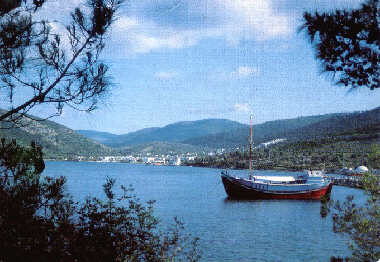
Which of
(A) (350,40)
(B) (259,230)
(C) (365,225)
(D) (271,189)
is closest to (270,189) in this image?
(D) (271,189)

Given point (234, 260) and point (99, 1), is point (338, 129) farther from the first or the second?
point (99, 1)

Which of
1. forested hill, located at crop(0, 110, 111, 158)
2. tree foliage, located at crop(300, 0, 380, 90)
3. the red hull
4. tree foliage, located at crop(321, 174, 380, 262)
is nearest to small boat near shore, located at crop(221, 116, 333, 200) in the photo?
the red hull

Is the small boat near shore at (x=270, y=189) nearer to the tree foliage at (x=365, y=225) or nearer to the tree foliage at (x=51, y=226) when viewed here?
the tree foliage at (x=365, y=225)

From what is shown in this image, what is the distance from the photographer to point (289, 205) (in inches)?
1635

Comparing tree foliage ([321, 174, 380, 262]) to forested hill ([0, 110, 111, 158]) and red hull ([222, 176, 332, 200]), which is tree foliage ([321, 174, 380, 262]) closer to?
red hull ([222, 176, 332, 200])

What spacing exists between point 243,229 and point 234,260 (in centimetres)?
949

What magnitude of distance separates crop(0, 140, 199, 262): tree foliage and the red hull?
1621 inches

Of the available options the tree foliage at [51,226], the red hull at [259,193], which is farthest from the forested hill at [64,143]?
the tree foliage at [51,226]

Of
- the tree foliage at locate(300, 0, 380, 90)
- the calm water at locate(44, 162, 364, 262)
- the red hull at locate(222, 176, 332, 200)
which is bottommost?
the calm water at locate(44, 162, 364, 262)

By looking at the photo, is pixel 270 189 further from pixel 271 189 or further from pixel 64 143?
pixel 64 143

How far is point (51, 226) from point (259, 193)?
4204 cm

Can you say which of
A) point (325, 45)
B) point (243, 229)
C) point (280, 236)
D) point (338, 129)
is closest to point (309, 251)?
point (280, 236)

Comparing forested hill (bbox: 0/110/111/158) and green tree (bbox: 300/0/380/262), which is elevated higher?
forested hill (bbox: 0/110/111/158)

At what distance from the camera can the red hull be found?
147 ft
